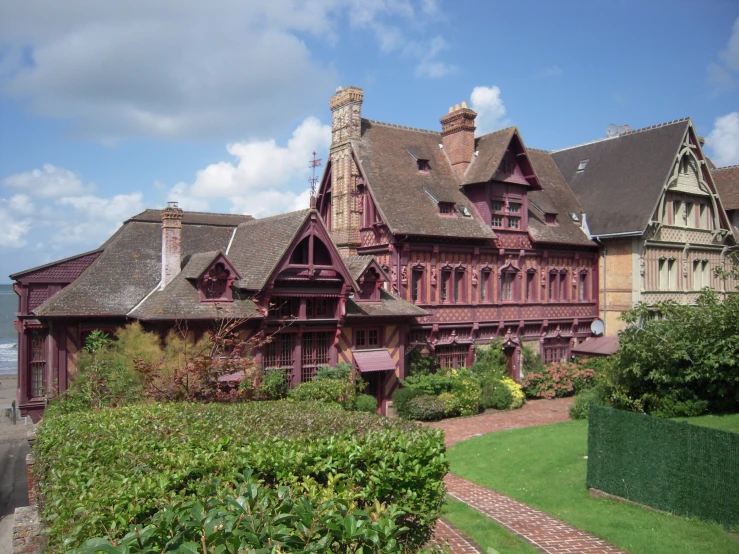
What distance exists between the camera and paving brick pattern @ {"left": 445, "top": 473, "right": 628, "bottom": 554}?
11930mm

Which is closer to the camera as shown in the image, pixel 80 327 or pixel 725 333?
pixel 725 333

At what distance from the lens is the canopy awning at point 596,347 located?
31.6 metres

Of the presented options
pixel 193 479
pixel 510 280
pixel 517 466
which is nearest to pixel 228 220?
pixel 510 280

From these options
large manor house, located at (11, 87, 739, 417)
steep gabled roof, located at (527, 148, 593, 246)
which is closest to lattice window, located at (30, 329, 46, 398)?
large manor house, located at (11, 87, 739, 417)

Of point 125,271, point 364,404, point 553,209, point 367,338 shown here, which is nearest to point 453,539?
point 364,404

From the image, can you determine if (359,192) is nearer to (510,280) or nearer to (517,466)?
(510,280)

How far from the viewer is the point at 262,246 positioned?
24328mm

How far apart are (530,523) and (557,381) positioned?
1886 centimetres

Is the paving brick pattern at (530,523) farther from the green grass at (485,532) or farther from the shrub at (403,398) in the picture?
the shrub at (403,398)

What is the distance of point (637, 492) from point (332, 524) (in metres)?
10.5

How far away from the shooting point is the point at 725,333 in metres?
17.0

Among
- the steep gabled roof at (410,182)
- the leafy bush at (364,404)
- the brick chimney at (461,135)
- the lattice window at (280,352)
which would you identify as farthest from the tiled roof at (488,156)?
the lattice window at (280,352)

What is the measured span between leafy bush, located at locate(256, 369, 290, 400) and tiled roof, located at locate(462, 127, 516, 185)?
13056 millimetres

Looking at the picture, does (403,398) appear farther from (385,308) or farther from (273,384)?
(273,384)
